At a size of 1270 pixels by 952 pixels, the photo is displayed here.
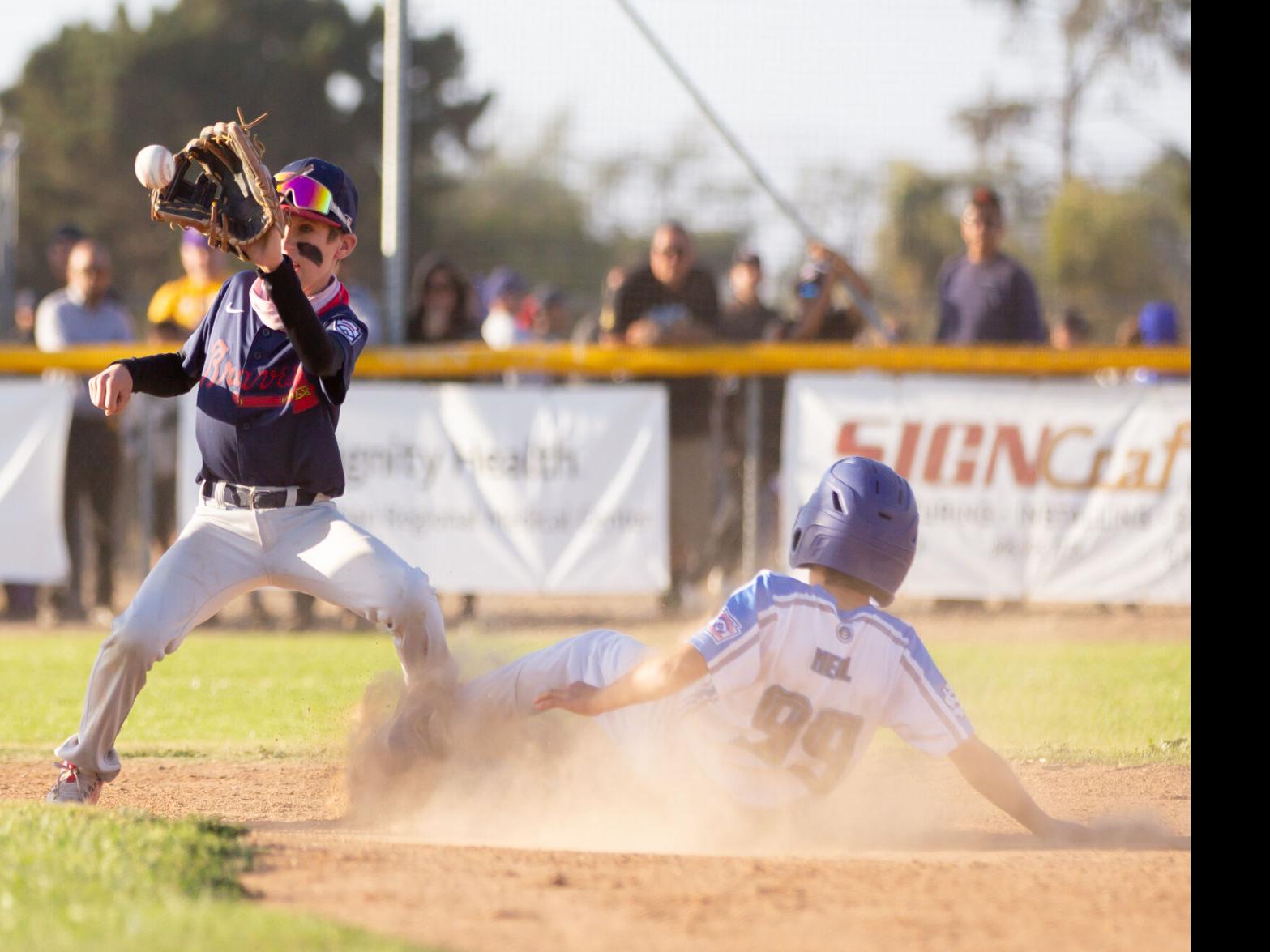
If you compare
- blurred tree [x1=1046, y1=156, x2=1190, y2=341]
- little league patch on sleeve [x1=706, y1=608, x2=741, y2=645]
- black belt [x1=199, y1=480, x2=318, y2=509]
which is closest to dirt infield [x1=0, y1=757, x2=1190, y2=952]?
little league patch on sleeve [x1=706, y1=608, x2=741, y2=645]

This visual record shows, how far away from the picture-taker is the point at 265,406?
5.02m

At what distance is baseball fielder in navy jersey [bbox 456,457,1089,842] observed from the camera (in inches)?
168

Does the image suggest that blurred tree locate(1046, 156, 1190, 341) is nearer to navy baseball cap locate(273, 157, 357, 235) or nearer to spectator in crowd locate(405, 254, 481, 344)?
spectator in crowd locate(405, 254, 481, 344)

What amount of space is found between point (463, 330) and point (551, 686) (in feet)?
20.9

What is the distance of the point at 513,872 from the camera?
3.96 meters

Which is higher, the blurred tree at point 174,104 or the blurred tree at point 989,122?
the blurred tree at point 174,104

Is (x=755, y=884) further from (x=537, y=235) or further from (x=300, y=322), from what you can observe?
(x=537, y=235)

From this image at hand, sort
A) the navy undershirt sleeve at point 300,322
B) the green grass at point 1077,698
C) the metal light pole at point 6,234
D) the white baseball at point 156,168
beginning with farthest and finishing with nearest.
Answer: the metal light pole at point 6,234 → the green grass at point 1077,698 → the white baseball at point 156,168 → the navy undershirt sleeve at point 300,322

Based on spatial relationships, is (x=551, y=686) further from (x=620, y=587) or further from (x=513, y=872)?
(x=620, y=587)

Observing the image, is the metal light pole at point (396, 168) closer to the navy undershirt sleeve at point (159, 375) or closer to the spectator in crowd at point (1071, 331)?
the navy undershirt sleeve at point (159, 375)

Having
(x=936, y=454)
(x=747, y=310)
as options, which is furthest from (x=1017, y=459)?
(x=747, y=310)

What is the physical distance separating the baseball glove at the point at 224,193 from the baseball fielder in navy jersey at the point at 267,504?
335 millimetres

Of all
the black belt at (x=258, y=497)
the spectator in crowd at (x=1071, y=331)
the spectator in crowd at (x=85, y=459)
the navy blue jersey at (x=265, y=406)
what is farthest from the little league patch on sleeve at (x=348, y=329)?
the spectator in crowd at (x=1071, y=331)

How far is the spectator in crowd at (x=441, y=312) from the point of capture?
36.0ft
